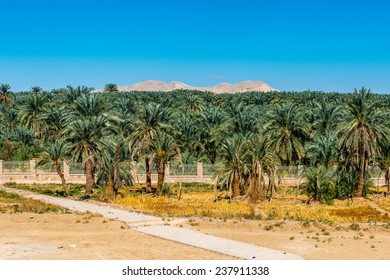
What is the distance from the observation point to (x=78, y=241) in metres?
21.5

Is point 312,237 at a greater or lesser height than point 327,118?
lesser

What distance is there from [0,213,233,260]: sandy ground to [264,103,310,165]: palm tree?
83.7 feet

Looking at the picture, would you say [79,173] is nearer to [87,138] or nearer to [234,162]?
[87,138]

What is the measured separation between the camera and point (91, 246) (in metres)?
20.4

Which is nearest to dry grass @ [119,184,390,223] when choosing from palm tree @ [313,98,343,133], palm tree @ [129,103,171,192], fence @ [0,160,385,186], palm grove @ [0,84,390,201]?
palm grove @ [0,84,390,201]

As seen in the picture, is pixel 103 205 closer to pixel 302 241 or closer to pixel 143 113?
pixel 143 113

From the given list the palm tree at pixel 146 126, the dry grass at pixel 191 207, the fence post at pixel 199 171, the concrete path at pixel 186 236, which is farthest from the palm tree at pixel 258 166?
the fence post at pixel 199 171

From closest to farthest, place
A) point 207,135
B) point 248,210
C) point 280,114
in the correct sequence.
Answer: point 248,210, point 280,114, point 207,135

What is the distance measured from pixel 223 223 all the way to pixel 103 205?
31.1 ft

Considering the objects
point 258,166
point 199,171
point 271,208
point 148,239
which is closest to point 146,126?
point 258,166

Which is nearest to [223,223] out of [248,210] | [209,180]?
[248,210]

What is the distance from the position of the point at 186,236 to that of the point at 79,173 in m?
30.5

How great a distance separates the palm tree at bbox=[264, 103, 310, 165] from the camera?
49.2 meters

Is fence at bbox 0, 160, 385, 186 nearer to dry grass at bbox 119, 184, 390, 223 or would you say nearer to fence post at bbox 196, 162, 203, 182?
fence post at bbox 196, 162, 203, 182
